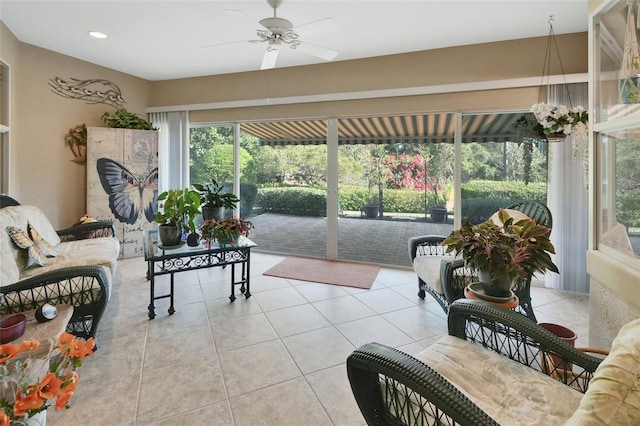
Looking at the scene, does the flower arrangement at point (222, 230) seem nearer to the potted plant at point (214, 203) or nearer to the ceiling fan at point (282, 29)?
the potted plant at point (214, 203)

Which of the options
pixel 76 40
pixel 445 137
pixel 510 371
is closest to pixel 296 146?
pixel 445 137

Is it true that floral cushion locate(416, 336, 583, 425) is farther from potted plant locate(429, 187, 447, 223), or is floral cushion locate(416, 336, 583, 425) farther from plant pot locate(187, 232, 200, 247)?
potted plant locate(429, 187, 447, 223)

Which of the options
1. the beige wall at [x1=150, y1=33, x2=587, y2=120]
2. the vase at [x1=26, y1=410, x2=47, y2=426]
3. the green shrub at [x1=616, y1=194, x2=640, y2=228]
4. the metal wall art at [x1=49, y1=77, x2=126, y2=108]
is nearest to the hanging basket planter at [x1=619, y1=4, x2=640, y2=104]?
the green shrub at [x1=616, y1=194, x2=640, y2=228]

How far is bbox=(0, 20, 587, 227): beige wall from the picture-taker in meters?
3.70

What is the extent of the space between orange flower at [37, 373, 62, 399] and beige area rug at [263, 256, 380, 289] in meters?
3.07

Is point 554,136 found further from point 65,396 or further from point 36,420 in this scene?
point 36,420

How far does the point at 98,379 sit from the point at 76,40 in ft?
13.1

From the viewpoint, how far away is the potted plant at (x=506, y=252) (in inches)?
69.7

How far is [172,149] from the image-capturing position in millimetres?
5273

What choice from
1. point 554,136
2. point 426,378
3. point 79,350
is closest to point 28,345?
point 79,350

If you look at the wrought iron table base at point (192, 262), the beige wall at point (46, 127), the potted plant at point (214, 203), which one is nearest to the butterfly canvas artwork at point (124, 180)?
the beige wall at point (46, 127)

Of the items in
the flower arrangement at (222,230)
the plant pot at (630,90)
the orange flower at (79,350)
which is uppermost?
the plant pot at (630,90)

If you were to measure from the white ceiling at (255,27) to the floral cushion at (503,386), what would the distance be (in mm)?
2907

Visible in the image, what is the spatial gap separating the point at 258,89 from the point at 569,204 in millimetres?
4321
